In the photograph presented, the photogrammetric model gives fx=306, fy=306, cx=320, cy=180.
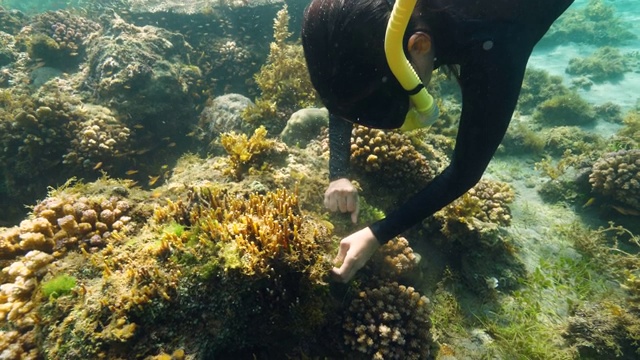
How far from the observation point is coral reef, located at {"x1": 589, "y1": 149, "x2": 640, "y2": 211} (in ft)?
19.1

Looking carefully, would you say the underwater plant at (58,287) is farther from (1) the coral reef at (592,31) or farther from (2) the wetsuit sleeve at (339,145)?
(1) the coral reef at (592,31)

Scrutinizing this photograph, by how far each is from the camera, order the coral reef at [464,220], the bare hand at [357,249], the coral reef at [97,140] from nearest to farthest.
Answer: the bare hand at [357,249] → the coral reef at [464,220] → the coral reef at [97,140]

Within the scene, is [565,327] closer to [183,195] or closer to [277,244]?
[277,244]

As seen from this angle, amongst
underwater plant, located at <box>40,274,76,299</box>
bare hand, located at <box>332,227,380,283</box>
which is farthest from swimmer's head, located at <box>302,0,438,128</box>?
underwater plant, located at <box>40,274,76,299</box>

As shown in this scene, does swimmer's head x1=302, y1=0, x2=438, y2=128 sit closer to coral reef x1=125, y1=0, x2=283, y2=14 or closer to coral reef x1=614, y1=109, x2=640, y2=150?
coral reef x1=614, y1=109, x2=640, y2=150

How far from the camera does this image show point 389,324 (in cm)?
329

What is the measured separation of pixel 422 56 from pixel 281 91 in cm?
641

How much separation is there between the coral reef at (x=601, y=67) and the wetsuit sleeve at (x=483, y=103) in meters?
17.2

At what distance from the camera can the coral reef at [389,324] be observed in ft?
10.3

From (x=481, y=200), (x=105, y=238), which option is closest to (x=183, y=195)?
(x=105, y=238)

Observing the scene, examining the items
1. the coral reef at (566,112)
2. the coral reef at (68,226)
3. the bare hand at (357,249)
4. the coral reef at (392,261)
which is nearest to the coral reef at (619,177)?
the coral reef at (566,112)

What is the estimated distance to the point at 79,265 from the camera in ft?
11.3

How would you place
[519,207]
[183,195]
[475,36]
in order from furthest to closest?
[519,207], [183,195], [475,36]

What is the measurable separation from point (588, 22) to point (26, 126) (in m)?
29.5
